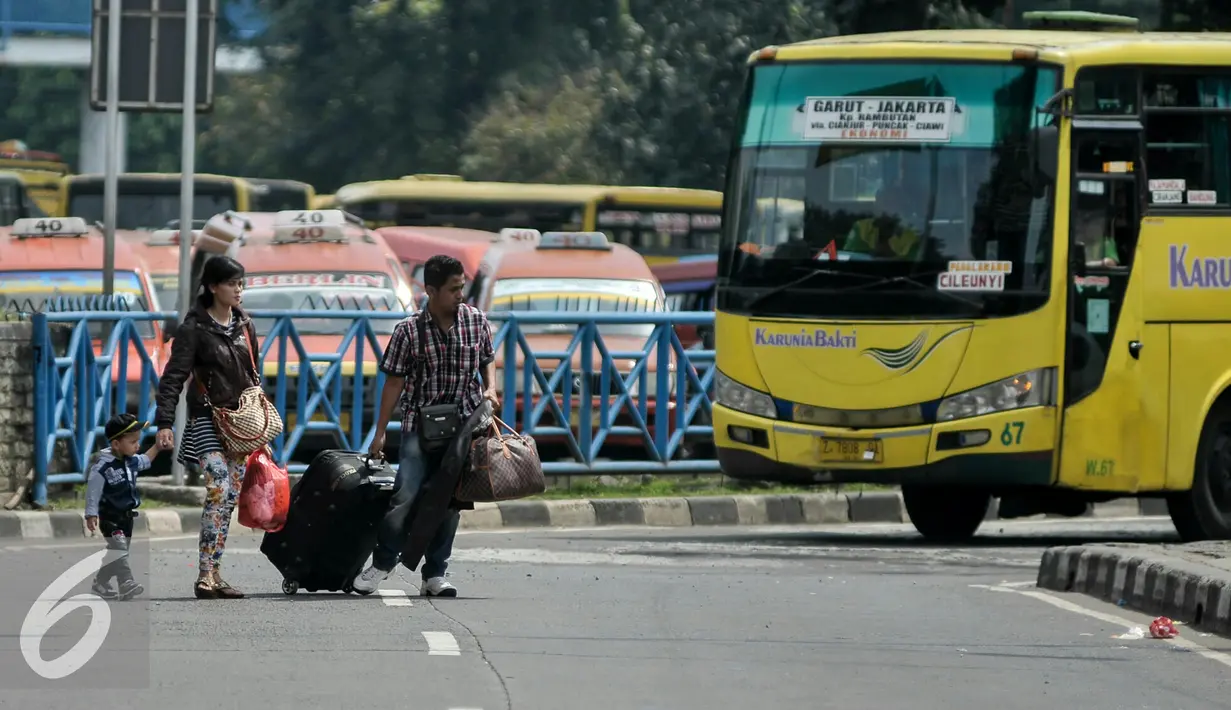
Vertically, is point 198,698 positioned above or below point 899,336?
below

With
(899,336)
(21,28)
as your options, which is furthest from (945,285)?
(21,28)

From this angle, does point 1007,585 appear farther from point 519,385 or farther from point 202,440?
point 519,385

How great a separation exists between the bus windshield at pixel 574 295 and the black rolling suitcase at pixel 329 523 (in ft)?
37.8

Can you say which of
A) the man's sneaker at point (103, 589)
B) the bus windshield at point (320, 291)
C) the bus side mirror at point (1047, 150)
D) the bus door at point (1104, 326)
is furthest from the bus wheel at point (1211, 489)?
the bus windshield at point (320, 291)

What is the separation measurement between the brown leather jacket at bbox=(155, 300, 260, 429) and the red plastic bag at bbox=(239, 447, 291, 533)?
29 centimetres

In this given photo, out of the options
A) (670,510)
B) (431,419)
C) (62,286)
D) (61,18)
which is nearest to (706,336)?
(670,510)

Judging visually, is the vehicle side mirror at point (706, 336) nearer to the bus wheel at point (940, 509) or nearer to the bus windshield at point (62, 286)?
the bus wheel at point (940, 509)

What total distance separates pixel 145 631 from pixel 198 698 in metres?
1.83

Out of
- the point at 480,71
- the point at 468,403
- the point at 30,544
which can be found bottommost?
the point at 30,544

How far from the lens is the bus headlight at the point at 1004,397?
14539 mm

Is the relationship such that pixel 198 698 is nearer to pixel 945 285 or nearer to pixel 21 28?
pixel 945 285

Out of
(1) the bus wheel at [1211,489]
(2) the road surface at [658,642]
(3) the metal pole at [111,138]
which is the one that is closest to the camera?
(2) the road surface at [658,642]

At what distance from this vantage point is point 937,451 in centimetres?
1456

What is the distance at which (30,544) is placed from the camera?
47.1ft
